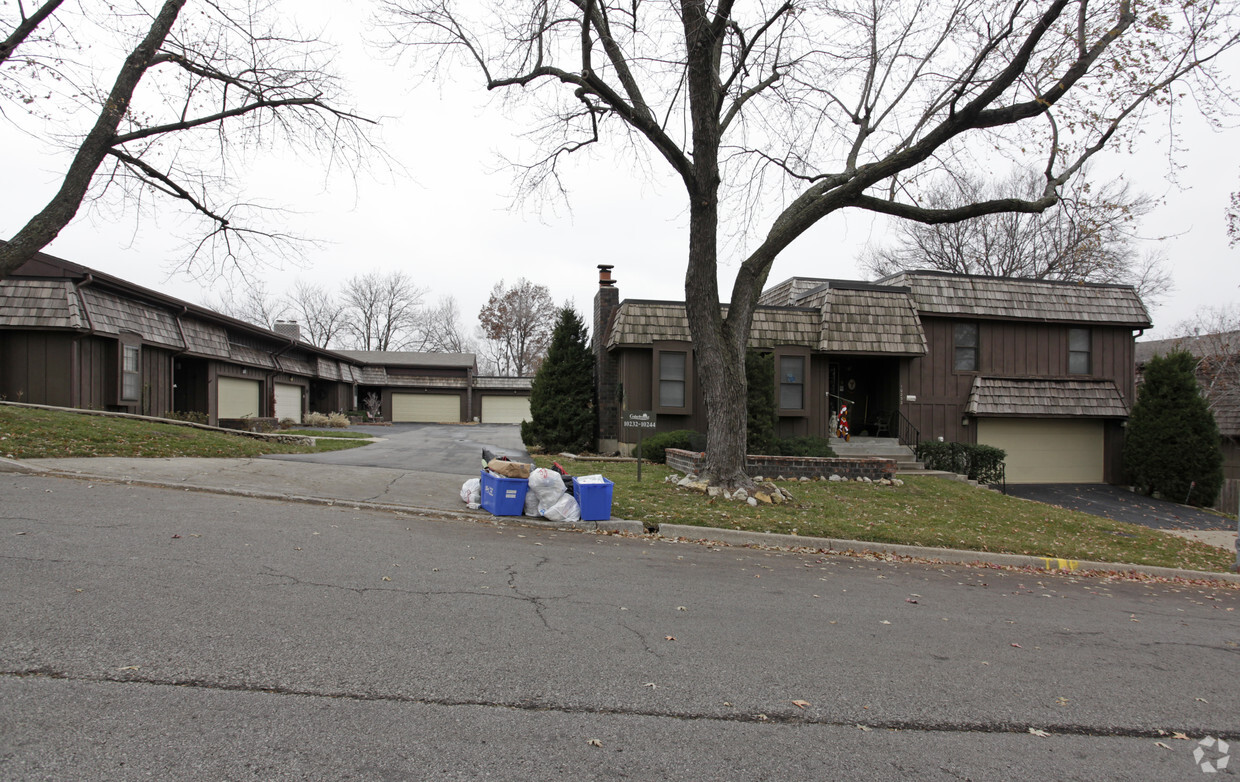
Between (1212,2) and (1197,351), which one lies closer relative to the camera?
(1212,2)

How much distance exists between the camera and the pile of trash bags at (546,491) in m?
9.43

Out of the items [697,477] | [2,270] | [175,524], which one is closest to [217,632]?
[175,524]

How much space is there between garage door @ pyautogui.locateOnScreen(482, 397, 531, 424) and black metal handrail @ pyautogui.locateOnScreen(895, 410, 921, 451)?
26.5m

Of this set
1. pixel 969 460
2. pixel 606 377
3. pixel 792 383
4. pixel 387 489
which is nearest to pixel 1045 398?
pixel 969 460

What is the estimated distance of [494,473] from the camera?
9.70m

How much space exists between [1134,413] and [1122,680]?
18.9m

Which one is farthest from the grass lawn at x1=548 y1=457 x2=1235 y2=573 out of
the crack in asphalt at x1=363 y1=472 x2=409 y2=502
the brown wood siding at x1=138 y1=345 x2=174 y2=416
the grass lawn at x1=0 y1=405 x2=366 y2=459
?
the brown wood siding at x1=138 y1=345 x2=174 y2=416

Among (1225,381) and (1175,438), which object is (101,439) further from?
(1225,381)

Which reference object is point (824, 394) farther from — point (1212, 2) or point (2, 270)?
point (2, 270)

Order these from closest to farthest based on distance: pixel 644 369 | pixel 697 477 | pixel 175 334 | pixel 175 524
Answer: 1. pixel 175 524
2. pixel 697 477
3. pixel 644 369
4. pixel 175 334

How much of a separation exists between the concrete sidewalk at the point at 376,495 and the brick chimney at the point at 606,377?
7755mm

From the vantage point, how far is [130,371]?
17.5m

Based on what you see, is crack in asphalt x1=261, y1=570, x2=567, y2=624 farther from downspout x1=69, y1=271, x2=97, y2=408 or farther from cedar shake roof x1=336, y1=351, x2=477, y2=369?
cedar shake roof x1=336, y1=351, x2=477, y2=369

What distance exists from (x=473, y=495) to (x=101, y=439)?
24.2 feet
